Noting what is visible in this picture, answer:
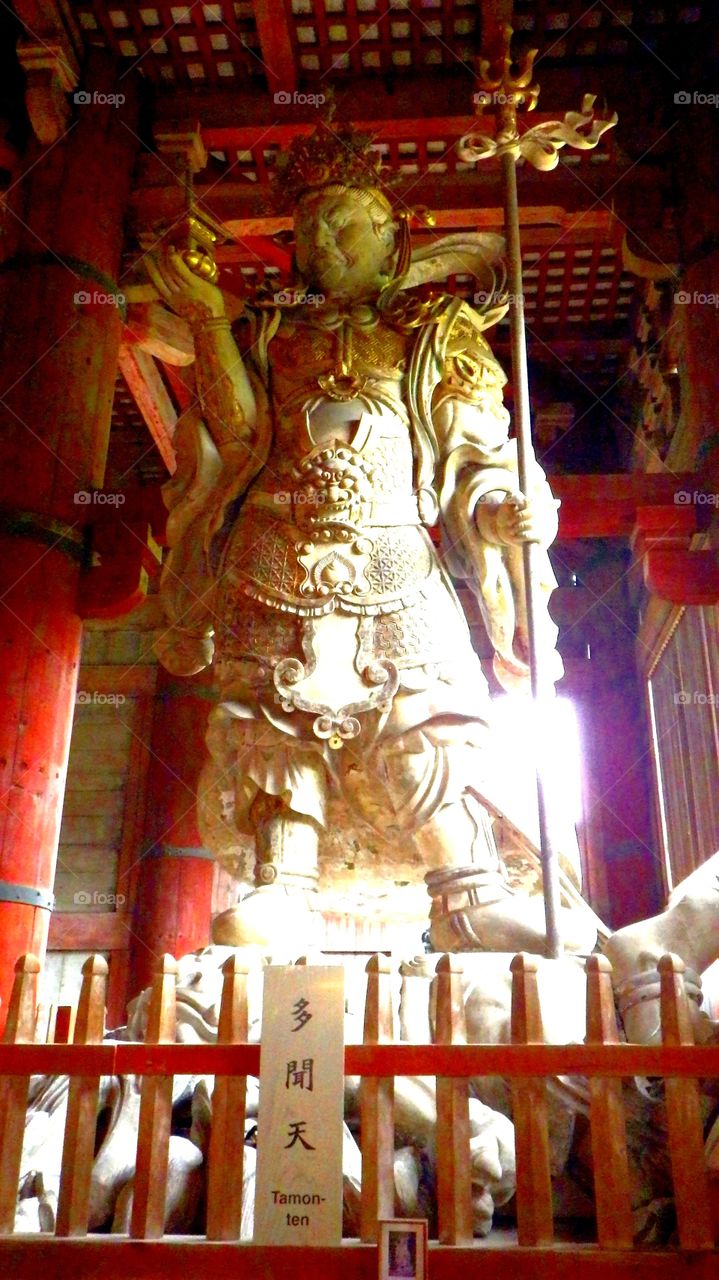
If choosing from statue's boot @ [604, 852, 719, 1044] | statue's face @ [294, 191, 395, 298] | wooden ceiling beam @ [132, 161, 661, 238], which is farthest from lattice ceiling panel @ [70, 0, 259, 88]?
statue's boot @ [604, 852, 719, 1044]

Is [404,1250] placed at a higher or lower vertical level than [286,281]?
lower

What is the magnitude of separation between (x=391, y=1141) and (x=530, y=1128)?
0.72 feet

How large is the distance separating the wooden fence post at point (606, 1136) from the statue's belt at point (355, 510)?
159 cm

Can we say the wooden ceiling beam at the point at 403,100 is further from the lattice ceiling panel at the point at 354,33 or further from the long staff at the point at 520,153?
the long staff at the point at 520,153

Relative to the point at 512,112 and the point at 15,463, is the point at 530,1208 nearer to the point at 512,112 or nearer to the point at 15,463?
the point at 512,112

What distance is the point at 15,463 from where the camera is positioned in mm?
4414

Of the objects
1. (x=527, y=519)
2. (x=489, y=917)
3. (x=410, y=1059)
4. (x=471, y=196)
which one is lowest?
(x=410, y=1059)

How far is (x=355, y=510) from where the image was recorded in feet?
10.5

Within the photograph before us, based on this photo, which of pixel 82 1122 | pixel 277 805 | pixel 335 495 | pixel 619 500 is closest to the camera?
pixel 82 1122

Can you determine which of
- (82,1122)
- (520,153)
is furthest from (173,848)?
(82,1122)

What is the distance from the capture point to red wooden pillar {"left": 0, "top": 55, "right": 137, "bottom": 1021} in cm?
416

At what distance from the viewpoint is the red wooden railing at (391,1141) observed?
176cm

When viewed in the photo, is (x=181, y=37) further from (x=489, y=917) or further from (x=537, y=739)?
(x=489, y=917)

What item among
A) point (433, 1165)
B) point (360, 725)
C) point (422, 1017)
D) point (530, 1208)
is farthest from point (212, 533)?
point (530, 1208)
